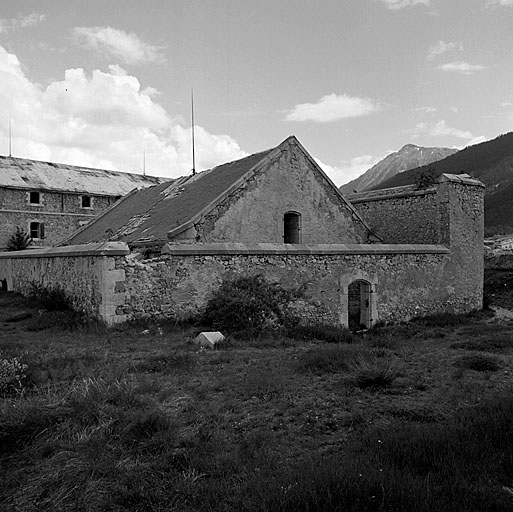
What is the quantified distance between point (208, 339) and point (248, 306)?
87.6 inches

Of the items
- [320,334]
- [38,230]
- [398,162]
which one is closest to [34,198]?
[38,230]

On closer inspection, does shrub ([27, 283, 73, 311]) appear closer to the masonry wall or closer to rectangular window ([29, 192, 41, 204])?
the masonry wall

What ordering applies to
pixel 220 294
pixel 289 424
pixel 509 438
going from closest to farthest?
pixel 509 438 → pixel 289 424 → pixel 220 294

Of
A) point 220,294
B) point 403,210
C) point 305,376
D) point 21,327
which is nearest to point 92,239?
point 21,327

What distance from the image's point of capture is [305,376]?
728cm

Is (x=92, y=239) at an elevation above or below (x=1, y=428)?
above

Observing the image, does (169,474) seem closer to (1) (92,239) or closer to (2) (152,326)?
(2) (152,326)

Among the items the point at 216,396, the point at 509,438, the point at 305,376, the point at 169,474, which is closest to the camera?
the point at 169,474

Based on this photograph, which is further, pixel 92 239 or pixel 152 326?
pixel 92 239

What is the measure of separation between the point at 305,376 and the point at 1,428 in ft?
13.5

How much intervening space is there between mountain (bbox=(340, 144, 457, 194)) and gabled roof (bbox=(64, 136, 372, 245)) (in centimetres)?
10048

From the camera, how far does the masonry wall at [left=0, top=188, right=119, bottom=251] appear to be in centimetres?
3278

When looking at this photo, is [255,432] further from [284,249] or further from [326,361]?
[284,249]

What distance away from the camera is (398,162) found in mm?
127062
